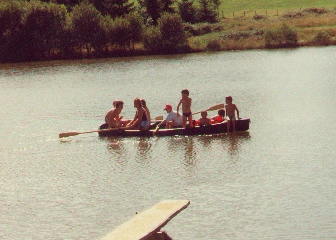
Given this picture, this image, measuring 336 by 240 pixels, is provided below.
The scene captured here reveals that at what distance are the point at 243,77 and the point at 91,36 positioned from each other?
1058 inches

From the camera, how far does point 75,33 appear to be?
228 feet

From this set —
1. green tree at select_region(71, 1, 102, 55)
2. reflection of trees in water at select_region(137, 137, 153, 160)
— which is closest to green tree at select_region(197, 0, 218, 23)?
green tree at select_region(71, 1, 102, 55)

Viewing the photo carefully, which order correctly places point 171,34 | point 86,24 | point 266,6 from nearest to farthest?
1. point 171,34
2. point 86,24
3. point 266,6

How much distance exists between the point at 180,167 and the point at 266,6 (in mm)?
71724

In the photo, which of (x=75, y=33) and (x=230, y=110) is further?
(x=75, y=33)

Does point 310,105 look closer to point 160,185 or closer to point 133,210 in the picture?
point 160,185

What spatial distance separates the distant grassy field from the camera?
86.4 m

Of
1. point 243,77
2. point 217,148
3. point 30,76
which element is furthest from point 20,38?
point 217,148

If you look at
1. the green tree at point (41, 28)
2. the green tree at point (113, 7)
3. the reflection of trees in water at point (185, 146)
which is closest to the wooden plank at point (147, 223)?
the reflection of trees in water at point (185, 146)

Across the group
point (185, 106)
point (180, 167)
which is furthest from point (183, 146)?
point (180, 167)

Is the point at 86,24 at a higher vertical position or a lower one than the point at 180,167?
higher

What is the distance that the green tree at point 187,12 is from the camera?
78562 mm

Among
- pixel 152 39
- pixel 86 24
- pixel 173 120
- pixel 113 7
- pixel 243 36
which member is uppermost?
pixel 113 7

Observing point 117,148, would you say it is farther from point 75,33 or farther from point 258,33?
point 258,33
